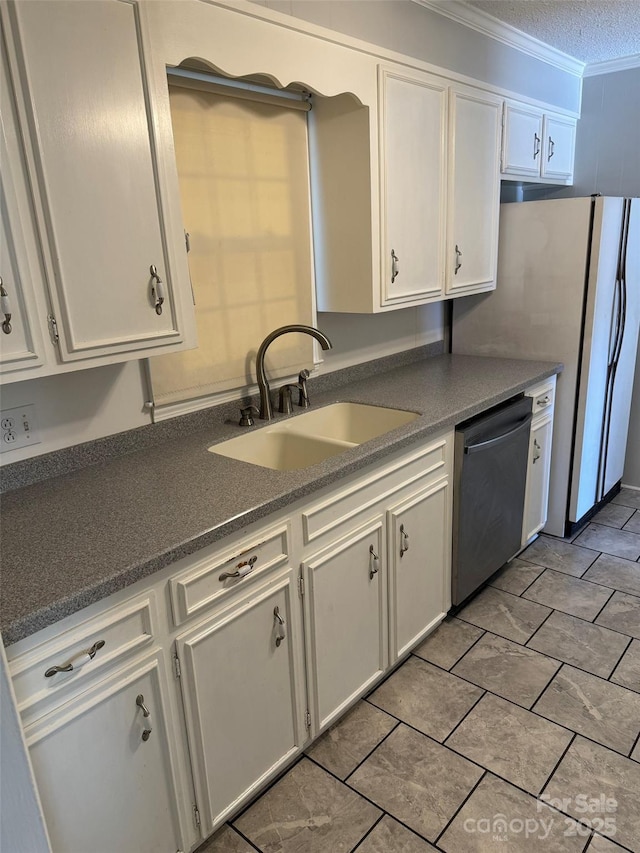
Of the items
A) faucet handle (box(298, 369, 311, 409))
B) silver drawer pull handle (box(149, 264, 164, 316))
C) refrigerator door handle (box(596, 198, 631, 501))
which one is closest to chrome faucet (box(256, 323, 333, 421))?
faucet handle (box(298, 369, 311, 409))

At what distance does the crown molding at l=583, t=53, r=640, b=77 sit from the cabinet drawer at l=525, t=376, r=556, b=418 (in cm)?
184

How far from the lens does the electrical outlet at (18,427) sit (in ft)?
5.15

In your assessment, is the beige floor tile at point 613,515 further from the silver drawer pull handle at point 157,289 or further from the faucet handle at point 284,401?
the silver drawer pull handle at point 157,289

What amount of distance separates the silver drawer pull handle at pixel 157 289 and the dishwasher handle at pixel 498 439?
1.29 meters

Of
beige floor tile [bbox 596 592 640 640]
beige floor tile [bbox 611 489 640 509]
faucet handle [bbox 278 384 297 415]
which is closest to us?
faucet handle [bbox 278 384 297 415]

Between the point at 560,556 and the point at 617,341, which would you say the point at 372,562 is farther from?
the point at 617,341

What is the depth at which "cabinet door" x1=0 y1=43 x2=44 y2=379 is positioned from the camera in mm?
1207

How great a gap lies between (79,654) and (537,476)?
7.84 feet

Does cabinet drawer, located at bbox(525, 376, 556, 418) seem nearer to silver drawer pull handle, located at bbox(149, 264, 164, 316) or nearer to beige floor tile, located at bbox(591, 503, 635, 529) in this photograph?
beige floor tile, located at bbox(591, 503, 635, 529)

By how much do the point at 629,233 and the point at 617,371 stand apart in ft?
2.34

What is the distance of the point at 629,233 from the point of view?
294 centimetres

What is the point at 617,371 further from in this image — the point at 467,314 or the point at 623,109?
the point at 623,109

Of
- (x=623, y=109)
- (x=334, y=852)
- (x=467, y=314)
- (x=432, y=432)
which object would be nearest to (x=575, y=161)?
(x=623, y=109)

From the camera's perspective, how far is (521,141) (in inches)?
117
